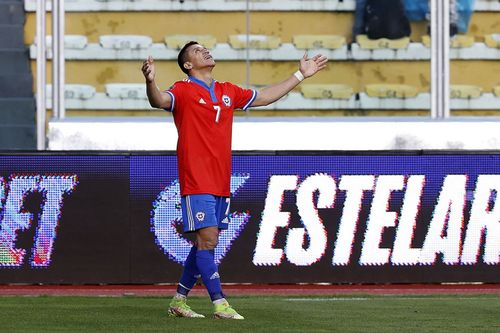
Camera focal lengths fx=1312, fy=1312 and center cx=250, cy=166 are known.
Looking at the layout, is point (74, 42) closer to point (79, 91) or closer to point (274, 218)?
point (79, 91)

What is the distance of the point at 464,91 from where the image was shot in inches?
595

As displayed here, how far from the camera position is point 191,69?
8.56 metres

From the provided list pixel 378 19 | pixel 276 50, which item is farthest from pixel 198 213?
pixel 378 19

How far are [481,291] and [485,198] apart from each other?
1.03 meters

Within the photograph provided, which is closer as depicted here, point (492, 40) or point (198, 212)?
point (198, 212)

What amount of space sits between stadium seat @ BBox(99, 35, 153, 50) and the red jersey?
6793 mm

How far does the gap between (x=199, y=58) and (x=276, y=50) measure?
22.4 ft

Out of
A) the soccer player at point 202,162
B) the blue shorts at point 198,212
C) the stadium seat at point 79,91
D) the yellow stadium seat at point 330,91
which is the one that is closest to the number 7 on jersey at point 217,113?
the soccer player at point 202,162

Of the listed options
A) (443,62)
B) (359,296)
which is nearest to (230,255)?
(359,296)

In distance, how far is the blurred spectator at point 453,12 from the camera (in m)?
14.8

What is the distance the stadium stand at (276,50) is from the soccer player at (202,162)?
6100 mm

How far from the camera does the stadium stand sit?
1482 cm

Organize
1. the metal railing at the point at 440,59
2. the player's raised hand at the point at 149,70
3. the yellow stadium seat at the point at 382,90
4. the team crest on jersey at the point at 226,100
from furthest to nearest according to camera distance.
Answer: the yellow stadium seat at the point at 382,90 < the metal railing at the point at 440,59 < the team crest on jersey at the point at 226,100 < the player's raised hand at the point at 149,70

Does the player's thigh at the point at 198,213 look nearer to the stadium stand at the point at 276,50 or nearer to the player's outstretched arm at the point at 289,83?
the player's outstretched arm at the point at 289,83
